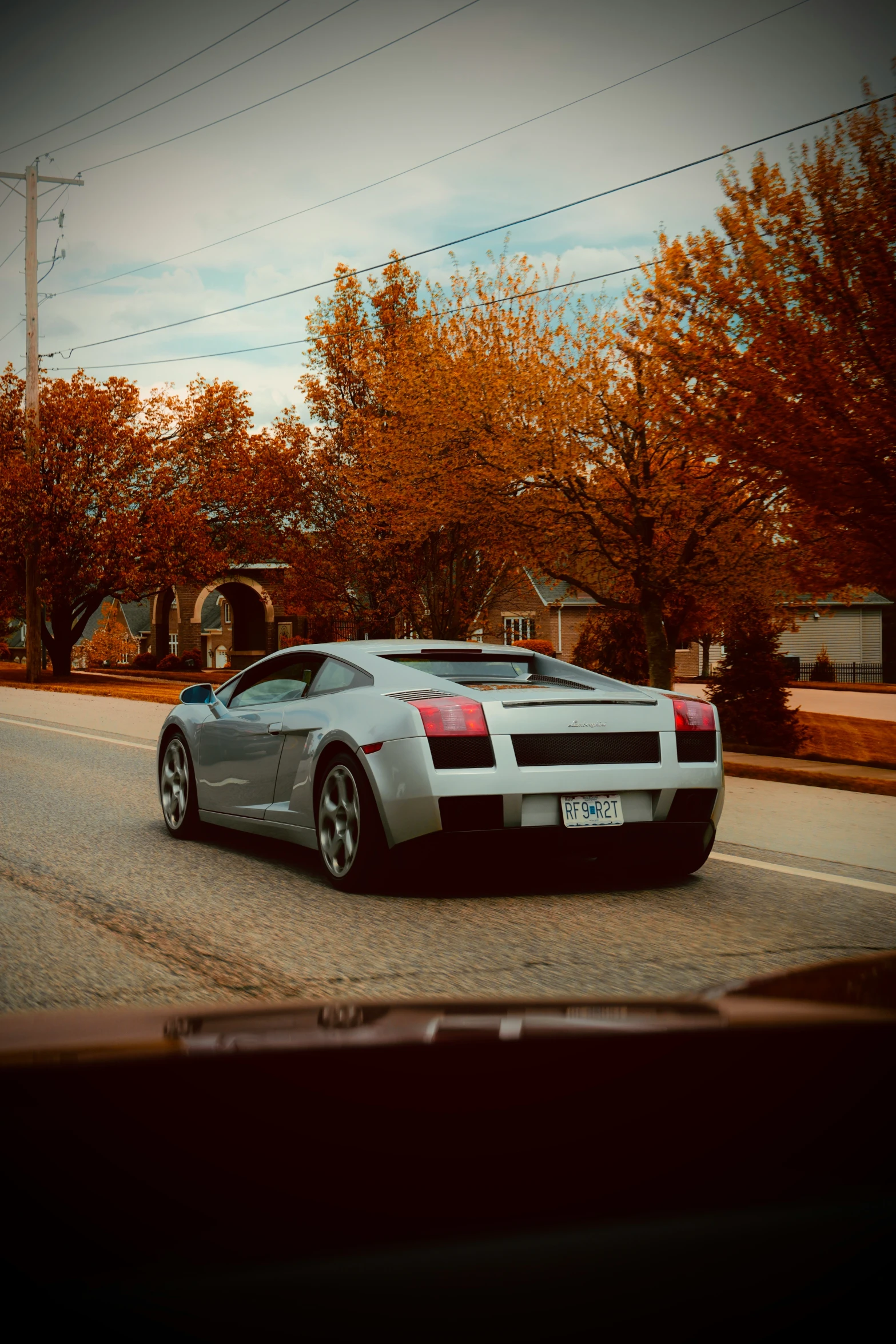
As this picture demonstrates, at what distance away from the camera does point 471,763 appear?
6211mm

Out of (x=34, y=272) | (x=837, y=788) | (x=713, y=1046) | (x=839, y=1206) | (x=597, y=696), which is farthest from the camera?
(x=34, y=272)

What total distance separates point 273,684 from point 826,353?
809 centimetres

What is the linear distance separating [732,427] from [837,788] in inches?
186

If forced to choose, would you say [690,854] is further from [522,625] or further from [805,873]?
[522,625]

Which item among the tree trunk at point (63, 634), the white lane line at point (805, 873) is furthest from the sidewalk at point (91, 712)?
the tree trunk at point (63, 634)

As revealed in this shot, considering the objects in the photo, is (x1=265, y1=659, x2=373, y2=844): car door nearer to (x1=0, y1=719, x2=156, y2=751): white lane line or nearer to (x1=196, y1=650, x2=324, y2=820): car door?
(x1=196, y1=650, x2=324, y2=820): car door

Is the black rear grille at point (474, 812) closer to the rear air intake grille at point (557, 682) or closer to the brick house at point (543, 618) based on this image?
the rear air intake grille at point (557, 682)

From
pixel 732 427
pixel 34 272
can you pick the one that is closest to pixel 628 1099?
pixel 732 427

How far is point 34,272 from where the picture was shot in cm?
3666

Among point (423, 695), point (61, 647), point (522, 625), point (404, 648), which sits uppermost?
point (522, 625)

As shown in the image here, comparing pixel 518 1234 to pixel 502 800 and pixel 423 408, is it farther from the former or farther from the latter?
pixel 423 408

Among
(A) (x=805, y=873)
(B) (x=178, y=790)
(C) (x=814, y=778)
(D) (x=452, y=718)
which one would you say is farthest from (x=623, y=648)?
(D) (x=452, y=718)

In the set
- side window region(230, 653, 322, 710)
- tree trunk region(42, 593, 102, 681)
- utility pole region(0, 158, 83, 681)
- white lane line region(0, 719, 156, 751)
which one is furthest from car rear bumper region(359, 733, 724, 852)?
tree trunk region(42, 593, 102, 681)

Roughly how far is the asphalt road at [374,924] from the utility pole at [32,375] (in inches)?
1131
